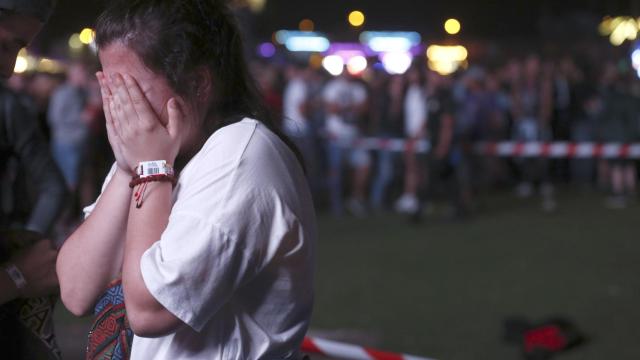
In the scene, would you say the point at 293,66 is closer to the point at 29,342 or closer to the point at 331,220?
the point at 331,220

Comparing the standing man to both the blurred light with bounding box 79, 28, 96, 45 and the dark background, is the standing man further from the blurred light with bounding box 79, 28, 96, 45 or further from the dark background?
the dark background

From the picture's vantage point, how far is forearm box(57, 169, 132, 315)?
213cm

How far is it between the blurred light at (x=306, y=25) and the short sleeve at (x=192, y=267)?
40.6m

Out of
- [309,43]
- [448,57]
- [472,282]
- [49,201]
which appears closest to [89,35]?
[49,201]

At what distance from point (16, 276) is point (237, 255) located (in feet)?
2.39

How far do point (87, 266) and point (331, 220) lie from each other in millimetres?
12098

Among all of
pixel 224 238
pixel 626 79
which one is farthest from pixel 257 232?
pixel 626 79

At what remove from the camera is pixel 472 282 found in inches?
352

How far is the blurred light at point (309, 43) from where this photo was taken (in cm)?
4253

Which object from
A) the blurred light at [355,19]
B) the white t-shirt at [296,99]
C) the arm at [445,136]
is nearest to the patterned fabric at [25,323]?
the arm at [445,136]

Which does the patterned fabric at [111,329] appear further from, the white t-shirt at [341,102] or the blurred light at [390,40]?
the blurred light at [390,40]

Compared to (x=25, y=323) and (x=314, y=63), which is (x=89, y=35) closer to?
(x=25, y=323)

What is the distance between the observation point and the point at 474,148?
49.1 feet

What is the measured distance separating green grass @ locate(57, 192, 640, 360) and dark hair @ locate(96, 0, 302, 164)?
4.31 m
